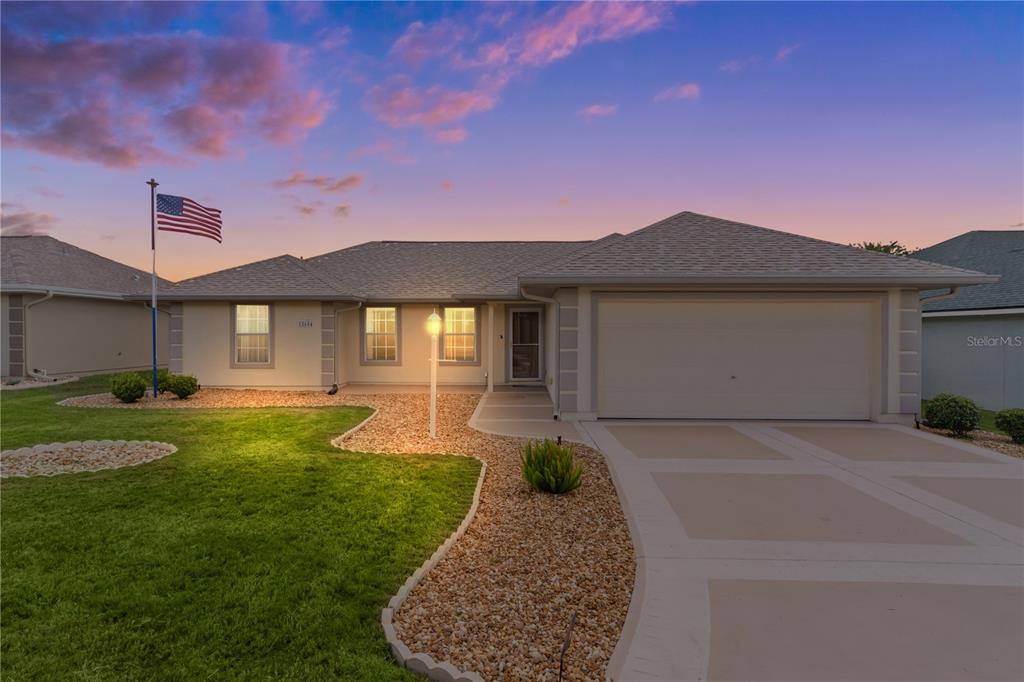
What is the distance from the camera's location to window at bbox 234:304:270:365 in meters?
13.4

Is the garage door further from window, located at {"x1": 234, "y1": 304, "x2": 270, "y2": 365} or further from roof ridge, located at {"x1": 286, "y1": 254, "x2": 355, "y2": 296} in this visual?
window, located at {"x1": 234, "y1": 304, "x2": 270, "y2": 365}

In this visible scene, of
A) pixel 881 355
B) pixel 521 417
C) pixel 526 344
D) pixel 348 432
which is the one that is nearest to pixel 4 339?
pixel 348 432

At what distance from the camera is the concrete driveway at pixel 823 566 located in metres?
2.53

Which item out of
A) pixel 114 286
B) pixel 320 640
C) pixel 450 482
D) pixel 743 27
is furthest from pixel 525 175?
pixel 114 286

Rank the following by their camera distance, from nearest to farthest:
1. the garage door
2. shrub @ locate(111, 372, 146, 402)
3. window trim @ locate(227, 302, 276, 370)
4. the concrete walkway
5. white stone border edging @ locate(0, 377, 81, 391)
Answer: the concrete walkway, the garage door, shrub @ locate(111, 372, 146, 402), window trim @ locate(227, 302, 276, 370), white stone border edging @ locate(0, 377, 81, 391)

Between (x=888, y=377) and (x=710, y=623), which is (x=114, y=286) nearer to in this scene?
(x=710, y=623)

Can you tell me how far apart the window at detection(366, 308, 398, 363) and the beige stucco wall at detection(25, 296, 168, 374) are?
650cm

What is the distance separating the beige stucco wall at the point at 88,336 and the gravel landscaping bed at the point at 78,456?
867 cm

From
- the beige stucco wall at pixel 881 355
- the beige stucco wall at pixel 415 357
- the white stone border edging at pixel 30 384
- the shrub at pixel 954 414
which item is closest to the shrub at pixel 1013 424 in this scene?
the shrub at pixel 954 414

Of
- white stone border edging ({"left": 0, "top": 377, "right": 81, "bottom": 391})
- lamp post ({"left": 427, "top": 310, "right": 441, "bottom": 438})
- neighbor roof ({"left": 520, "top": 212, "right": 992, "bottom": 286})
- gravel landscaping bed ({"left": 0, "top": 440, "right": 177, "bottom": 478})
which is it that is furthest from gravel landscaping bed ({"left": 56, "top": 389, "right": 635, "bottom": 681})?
white stone border edging ({"left": 0, "top": 377, "right": 81, "bottom": 391})

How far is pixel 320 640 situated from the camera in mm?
2637

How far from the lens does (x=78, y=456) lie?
6535mm

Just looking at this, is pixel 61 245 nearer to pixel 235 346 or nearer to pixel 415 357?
pixel 235 346

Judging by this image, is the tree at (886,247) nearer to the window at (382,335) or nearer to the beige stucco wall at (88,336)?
the window at (382,335)
